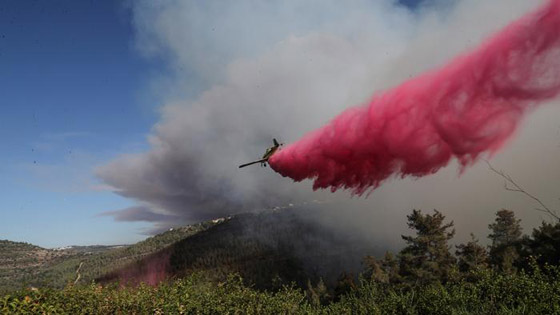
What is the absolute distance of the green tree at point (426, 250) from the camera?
69375 millimetres

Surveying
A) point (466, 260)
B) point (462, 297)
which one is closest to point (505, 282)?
point (462, 297)

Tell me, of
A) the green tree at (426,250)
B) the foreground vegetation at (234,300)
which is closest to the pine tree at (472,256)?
the green tree at (426,250)

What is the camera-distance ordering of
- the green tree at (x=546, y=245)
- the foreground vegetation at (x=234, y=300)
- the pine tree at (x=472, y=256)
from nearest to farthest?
the foreground vegetation at (x=234, y=300) < the green tree at (x=546, y=245) < the pine tree at (x=472, y=256)

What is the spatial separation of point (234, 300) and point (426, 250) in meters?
61.6

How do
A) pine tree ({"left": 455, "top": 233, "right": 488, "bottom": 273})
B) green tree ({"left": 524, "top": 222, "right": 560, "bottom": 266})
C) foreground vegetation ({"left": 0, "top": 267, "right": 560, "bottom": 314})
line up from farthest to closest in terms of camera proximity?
pine tree ({"left": 455, "top": 233, "right": 488, "bottom": 273}), green tree ({"left": 524, "top": 222, "right": 560, "bottom": 266}), foreground vegetation ({"left": 0, "top": 267, "right": 560, "bottom": 314})

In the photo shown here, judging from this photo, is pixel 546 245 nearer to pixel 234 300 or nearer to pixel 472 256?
pixel 472 256

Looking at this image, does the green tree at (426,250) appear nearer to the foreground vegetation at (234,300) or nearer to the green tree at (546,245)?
the green tree at (546,245)

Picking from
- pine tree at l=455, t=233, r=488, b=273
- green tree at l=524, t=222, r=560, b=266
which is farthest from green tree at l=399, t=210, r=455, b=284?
green tree at l=524, t=222, r=560, b=266

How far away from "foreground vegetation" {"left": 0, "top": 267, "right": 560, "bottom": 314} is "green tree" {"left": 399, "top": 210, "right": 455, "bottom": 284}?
157 ft

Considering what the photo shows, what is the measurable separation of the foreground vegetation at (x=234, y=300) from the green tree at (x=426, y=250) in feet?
157

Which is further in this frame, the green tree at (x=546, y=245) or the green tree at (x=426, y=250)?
the green tree at (x=426, y=250)

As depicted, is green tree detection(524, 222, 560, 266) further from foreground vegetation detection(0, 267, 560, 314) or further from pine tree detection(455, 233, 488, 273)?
foreground vegetation detection(0, 267, 560, 314)

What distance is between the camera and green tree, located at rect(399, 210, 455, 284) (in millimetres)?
69375

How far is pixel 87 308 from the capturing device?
665 inches
